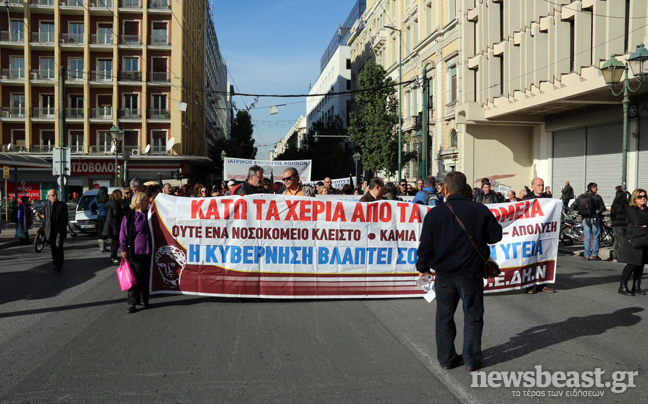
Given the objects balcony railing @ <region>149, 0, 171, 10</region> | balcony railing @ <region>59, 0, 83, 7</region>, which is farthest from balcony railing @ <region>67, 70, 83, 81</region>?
balcony railing @ <region>149, 0, 171, 10</region>

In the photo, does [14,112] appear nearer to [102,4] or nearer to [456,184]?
[102,4]

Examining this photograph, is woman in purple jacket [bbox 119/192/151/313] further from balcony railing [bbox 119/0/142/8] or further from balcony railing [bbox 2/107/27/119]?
balcony railing [bbox 2/107/27/119]

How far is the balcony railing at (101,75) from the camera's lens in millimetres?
49625

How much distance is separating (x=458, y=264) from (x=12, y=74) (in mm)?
53919

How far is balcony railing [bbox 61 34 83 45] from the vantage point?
4941cm

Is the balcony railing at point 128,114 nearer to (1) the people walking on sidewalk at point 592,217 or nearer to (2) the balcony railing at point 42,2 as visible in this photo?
(2) the balcony railing at point 42,2

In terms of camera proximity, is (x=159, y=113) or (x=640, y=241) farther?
(x=159, y=113)

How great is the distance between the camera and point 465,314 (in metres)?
5.12

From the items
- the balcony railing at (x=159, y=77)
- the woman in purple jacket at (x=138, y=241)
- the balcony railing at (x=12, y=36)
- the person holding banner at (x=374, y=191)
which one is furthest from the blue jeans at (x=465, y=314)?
the balcony railing at (x=12, y=36)

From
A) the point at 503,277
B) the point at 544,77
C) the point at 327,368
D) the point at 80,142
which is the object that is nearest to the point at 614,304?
the point at 503,277

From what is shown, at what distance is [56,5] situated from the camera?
4862 centimetres

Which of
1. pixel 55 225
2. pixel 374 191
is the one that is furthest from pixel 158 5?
pixel 374 191

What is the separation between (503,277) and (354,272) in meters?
2.36

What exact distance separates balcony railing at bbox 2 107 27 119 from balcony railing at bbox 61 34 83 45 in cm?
686
